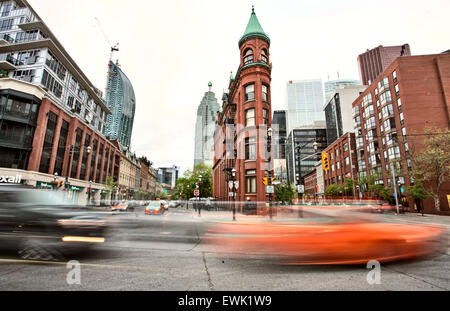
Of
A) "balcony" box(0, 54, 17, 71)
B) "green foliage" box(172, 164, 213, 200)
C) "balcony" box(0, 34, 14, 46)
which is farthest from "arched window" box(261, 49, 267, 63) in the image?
"balcony" box(0, 34, 14, 46)

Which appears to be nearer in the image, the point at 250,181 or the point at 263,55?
the point at 250,181

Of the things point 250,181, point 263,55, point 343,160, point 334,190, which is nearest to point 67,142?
point 250,181

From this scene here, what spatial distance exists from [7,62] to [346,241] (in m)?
52.4

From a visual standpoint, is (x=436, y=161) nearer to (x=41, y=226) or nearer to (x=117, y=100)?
(x=41, y=226)

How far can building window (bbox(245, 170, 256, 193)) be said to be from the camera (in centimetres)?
2537

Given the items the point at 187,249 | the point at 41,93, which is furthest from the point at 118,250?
the point at 41,93

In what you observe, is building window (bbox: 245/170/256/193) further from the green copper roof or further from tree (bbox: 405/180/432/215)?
tree (bbox: 405/180/432/215)

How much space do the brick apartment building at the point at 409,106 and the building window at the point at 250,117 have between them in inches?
1018

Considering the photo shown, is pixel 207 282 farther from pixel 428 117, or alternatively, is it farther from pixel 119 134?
pixel 119 134

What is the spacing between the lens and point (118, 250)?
6863 mm

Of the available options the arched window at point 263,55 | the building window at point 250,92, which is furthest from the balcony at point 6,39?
the arched window at point 263,55

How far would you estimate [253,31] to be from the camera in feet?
90.3

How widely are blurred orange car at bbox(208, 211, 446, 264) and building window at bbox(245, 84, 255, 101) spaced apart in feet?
78.6

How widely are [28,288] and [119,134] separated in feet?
523
